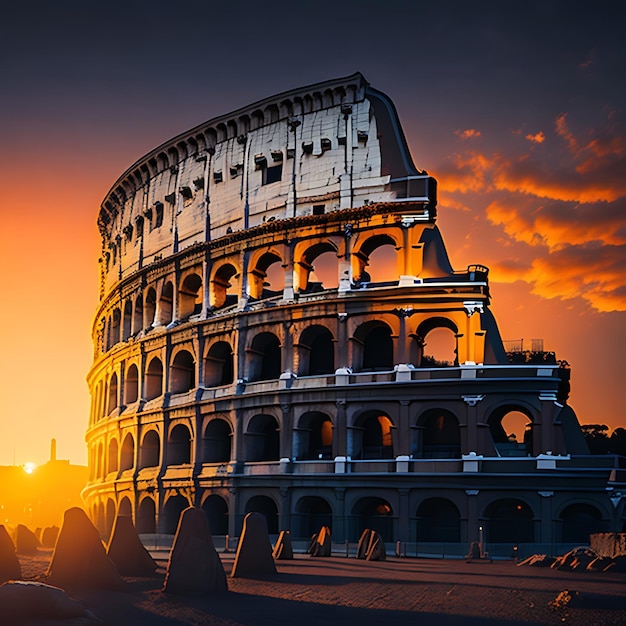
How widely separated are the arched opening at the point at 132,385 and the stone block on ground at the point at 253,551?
32.0 metres

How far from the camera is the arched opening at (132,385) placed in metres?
52.7

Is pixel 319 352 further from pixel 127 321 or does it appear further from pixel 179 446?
pixel 127 321

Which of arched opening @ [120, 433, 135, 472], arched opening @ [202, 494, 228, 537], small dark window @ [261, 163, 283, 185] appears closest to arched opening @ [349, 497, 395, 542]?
arched opening @ [202, 494, 228, 537]

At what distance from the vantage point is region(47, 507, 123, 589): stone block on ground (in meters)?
18.5

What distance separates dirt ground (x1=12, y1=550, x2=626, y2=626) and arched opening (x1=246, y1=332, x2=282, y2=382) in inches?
773

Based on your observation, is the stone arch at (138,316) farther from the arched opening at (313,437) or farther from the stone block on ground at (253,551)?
the stone block on ground at (253,551)

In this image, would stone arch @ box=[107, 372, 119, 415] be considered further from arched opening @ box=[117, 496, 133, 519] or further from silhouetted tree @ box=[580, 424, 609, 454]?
silhouetted tree @ box=[580, 424, 609, 454]

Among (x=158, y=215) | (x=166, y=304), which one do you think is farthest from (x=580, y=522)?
(x=158, y=215)

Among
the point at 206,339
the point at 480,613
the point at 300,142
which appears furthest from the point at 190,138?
the point at 480,613

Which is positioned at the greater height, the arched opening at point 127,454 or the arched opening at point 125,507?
the arched opening at point 127,454

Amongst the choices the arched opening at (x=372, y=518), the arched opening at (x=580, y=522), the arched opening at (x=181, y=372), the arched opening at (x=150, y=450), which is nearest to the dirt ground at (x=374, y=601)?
the arched opening at (x=580, y=522)

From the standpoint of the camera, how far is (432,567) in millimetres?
28203

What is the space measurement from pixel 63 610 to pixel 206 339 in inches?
1290

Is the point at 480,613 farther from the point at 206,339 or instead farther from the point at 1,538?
the point at 206,339
